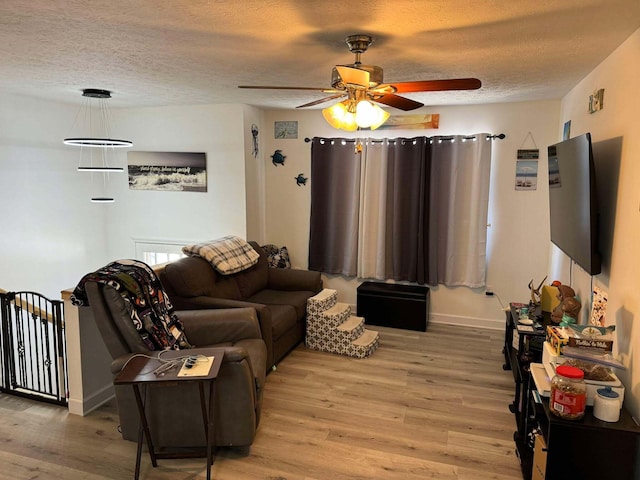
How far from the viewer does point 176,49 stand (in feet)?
8.84

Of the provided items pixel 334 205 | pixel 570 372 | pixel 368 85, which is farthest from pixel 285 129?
pixel 570 372

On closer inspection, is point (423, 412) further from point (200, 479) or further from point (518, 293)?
point (518, 293)

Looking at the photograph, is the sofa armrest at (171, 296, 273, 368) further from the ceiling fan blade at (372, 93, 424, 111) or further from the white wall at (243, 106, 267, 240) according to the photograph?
the ceiling fan blade at (372, 93, 424, 111)

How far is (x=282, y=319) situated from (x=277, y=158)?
2.25 meters

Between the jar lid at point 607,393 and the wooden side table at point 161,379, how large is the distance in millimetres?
1743

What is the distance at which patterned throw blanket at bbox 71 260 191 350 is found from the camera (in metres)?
2.61

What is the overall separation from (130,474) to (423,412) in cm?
187

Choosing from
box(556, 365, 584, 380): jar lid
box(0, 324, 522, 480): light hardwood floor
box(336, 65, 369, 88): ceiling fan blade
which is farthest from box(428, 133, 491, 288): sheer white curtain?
box(556, 365, 584, 380): jar lid

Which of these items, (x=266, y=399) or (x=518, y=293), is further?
(x=518, y=293)

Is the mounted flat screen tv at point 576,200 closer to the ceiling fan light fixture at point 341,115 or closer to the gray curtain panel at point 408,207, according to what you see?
the ceiling fan light fixture at point 341,115

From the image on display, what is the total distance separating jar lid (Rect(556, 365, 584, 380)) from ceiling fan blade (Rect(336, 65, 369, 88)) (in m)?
1.61

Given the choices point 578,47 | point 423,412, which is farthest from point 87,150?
point 578,47

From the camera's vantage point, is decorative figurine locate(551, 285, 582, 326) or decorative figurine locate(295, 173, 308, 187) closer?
decorative figurine locate(551, 285, 582, 326)

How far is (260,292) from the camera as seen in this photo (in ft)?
15.0
